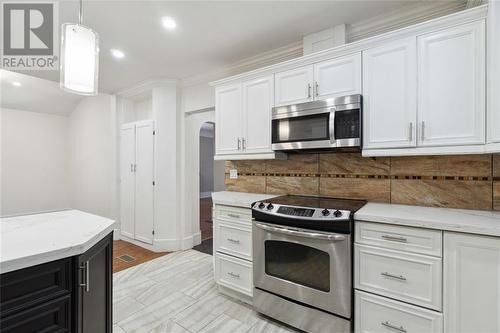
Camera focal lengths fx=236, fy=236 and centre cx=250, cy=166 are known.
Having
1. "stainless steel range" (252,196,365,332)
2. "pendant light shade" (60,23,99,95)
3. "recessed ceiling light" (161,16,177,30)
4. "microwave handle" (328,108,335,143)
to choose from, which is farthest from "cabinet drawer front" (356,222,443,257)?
"recessed ceiling light" (161,16,177,30)

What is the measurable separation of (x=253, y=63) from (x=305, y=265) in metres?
2.46

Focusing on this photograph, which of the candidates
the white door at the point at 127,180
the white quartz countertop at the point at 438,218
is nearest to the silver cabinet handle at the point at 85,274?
the white quartz countertop at the point at 438,218

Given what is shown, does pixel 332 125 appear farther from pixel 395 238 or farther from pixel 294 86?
pixel 395 238

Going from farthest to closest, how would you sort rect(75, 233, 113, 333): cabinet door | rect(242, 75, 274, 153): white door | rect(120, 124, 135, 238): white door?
rect(120, 124, 135, 238): white door
rect(242, 75, 274, 153): white door
rect(75, 233, 113, 333): cabinet door

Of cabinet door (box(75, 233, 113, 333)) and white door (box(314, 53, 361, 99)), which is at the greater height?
white door (box(314, 53, 361, 99))

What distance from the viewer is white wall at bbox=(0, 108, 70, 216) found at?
4.95 m

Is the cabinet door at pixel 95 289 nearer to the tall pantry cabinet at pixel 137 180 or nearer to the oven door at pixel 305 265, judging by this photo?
the oven door at pixel 305 265

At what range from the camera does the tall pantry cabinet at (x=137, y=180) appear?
12.6ft

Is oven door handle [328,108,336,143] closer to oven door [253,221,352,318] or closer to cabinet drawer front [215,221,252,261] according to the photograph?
oven door [253,221,352,318]

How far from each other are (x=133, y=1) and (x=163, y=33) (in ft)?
1.56

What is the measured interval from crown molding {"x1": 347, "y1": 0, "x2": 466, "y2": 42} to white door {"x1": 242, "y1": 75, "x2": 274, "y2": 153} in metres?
0.96

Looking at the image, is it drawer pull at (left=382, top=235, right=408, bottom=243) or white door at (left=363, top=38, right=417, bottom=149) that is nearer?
drawer pull at (left=382, top=235, right=408, bottom=243)

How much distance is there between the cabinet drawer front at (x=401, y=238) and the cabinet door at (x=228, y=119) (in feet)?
5.06

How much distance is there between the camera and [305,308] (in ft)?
6.15
